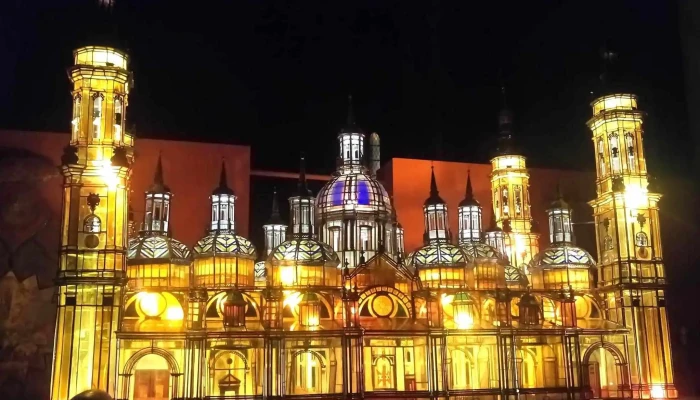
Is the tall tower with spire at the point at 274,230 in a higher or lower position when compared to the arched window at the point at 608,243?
higher

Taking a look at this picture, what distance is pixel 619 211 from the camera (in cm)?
3644

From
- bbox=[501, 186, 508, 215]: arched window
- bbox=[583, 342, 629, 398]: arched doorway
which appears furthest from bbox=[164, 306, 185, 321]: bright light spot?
bbox=[501, 186, 508, 215]: arched window

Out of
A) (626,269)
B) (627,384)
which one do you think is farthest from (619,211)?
(627,384)

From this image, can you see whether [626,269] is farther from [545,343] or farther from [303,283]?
[303,283]

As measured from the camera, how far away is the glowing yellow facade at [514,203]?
44000 mm

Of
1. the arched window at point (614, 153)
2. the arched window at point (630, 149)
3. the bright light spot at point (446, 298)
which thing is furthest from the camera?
the arched window at point (614, 153)

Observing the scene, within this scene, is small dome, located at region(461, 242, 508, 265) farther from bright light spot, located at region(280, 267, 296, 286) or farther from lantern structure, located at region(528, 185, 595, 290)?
bright light spot, located at region(280, 267, 296, 286)

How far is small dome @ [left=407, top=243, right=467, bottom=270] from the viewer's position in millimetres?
36406

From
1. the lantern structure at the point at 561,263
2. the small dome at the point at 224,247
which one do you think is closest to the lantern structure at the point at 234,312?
the small dome at the point at 224,247

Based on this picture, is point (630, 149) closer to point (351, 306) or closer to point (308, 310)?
point (351, 306)

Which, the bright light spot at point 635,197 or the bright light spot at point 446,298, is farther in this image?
the bright light spot at point 635,197

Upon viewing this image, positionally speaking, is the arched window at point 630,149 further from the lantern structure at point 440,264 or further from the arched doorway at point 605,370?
the lantern structure at point 440,264

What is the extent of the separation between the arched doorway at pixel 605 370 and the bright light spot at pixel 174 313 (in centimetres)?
1770

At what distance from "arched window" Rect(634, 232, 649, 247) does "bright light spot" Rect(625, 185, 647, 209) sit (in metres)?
1.33
